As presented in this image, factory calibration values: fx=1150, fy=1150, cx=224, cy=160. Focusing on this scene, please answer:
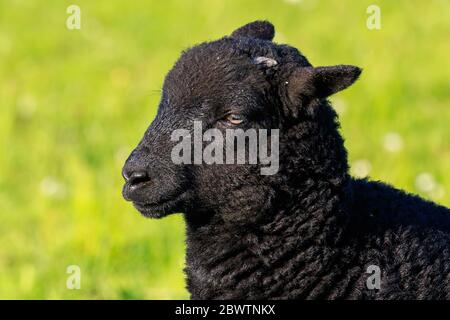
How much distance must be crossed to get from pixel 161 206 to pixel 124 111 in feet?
20.9

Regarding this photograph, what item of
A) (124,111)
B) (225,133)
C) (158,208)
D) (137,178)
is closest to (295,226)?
(225,133)

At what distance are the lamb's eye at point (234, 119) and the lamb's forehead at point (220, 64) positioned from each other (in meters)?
0.14

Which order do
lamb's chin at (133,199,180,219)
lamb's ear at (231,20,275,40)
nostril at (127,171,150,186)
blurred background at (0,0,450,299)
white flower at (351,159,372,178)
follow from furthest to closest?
white flower at (351,159,372,178)
blurred background at (0,0,450,299)
lamb's ear at (231,20,275,40)
lamb's chin at (133,199,180,219)
nostril at (127,171,150,186)

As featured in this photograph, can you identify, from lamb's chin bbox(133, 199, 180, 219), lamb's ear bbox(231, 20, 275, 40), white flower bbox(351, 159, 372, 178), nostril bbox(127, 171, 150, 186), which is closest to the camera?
nostril bbox(127, 171, 150, 186)

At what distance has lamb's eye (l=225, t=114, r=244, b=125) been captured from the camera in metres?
5.61

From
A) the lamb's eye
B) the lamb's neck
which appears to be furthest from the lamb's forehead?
the lamb's neck

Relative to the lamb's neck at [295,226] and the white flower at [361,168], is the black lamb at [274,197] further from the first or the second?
the white flower at [361,168]

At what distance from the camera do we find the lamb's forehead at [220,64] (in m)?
5.65

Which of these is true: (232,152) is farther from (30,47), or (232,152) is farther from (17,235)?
(30,47)

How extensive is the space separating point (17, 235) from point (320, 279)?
4362mm

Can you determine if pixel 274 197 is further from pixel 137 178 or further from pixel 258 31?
pixel 258 31

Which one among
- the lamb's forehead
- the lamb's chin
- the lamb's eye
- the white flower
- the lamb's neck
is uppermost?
the white flower

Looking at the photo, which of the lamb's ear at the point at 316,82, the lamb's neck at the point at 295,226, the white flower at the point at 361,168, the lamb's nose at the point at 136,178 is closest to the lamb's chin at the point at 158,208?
the lamb's nose at the point at 136,178

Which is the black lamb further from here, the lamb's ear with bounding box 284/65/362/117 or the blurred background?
the blurred background
